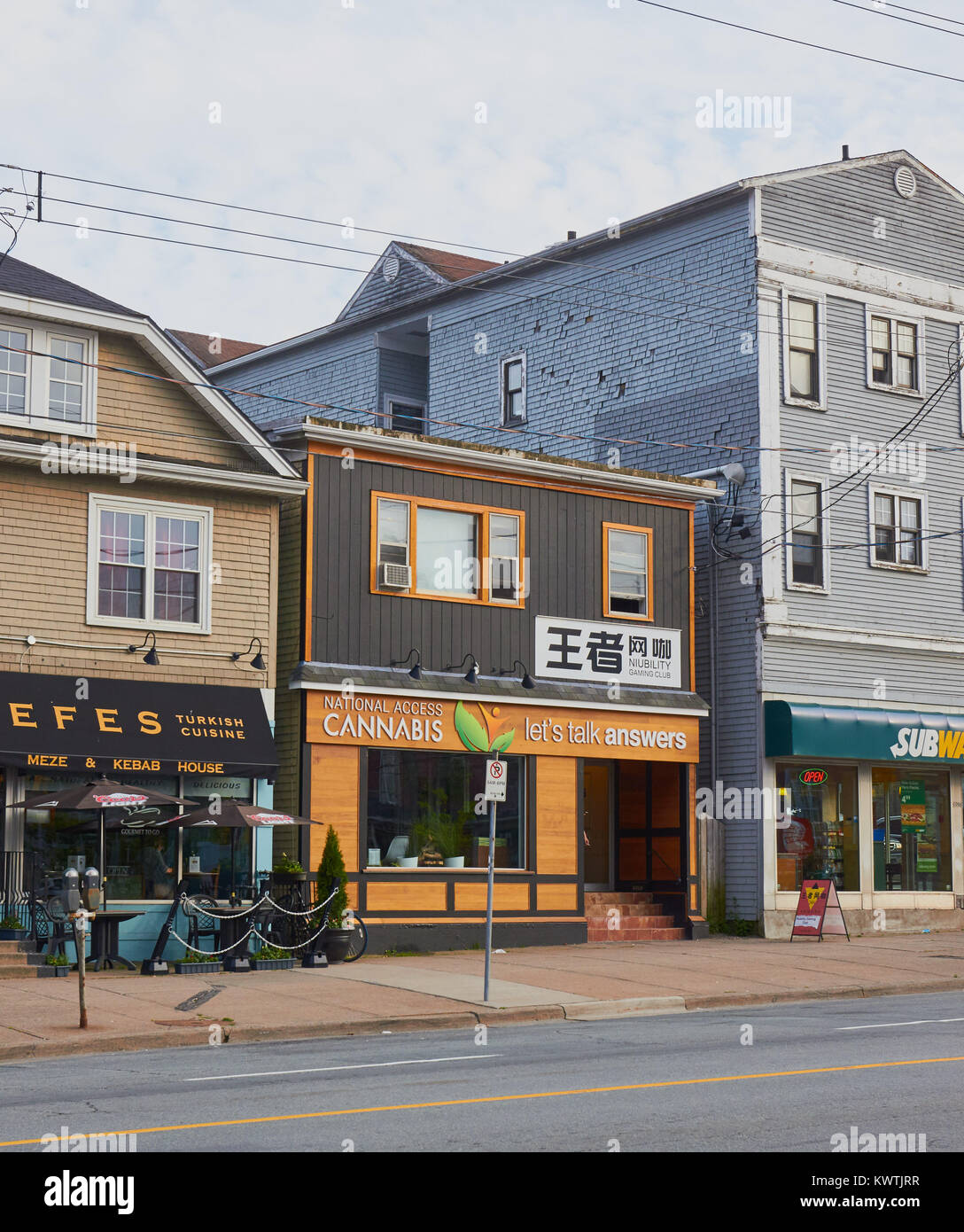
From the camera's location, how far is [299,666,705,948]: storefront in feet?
76.2

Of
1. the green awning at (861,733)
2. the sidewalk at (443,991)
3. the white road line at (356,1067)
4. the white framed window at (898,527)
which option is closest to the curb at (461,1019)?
the sidewalk at (443,991)

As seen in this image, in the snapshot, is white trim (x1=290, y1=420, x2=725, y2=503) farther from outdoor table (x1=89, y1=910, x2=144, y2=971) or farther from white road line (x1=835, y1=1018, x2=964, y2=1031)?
white road line (x1=835, y1=1018, x2=964, y2=1031)

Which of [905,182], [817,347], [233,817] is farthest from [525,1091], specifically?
[905,182]

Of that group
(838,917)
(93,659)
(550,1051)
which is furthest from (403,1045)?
(838,917)

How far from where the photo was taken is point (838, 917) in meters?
26.6

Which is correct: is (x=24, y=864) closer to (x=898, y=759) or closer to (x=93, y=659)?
(x=93, y=659)

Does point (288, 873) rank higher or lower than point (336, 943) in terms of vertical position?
higher

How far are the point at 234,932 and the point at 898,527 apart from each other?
596 inches

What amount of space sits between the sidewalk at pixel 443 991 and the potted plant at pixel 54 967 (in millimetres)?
225

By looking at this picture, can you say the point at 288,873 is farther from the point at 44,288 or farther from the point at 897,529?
the point at 897,529

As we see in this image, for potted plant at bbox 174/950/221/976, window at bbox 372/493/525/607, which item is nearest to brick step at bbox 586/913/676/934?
window at bbox 372/493/525/607

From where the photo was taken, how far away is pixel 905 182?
31.0 meters

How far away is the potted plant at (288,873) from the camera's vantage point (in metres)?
22.0

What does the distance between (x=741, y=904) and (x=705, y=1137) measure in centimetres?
1883
